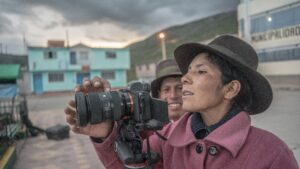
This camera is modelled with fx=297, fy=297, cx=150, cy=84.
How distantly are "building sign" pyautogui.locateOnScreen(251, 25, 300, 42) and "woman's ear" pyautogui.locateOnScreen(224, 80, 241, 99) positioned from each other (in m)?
0.40

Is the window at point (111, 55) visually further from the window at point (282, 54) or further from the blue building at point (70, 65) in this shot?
the window at point (282, 54)

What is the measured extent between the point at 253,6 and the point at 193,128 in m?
0.71

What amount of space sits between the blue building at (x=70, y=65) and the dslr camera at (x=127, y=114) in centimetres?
2475

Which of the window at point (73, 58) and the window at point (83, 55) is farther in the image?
the window at point (83, 55)

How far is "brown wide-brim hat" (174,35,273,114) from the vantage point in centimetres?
126

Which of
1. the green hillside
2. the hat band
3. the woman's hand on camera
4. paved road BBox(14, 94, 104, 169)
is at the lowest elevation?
paved road BBox(14, 94, 104, 169)

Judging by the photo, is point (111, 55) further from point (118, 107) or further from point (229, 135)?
point (229, 135)

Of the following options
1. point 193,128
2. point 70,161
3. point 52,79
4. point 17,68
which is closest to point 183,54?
point 193,128

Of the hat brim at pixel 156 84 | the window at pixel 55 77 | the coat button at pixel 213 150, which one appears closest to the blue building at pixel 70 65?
the window at pixel 55 77

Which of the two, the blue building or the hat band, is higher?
the blue building

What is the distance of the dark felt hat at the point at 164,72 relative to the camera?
2.24 metres

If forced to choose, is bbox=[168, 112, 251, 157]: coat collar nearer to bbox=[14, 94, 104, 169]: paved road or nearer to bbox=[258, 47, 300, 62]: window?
bbox=[258, 47, 300, 62]: window

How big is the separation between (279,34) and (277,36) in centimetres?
2

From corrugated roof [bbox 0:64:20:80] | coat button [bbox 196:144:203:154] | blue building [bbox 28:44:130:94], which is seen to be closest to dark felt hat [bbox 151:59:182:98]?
coat button [bbox 196:144:203:154]
